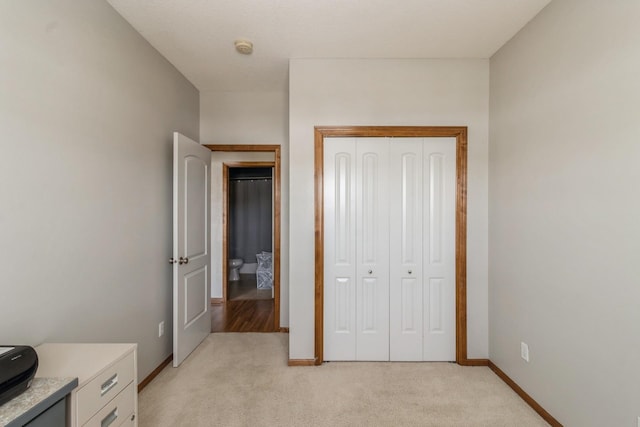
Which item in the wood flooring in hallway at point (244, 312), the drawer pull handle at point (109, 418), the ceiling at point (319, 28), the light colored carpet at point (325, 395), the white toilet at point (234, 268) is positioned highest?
the ceiling at point (319, 28)

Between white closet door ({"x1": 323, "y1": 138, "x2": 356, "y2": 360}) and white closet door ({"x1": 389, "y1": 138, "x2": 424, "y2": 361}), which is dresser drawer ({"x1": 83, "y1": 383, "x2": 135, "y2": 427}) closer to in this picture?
white closet door ({"x1": 323, "y1": 138, "x2": 356, "y2": 360})

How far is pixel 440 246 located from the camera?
2854mm

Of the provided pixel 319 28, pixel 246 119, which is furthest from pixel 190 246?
pixel 319 28

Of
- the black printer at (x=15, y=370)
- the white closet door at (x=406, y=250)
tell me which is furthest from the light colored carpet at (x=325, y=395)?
the black printer at (x=15, y=370)

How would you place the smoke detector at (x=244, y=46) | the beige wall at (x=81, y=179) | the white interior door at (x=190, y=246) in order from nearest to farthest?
1. the beige wall at (x=81, y=179)
2. the smoke detector at (x=244, y=46)
3. the white interior door at (x=190, y=246)

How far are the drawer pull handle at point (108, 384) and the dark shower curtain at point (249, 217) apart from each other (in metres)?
5.29

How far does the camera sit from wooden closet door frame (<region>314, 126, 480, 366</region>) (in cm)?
281

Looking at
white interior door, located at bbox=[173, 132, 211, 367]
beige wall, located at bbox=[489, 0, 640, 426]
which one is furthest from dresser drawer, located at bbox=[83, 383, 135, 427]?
beige wall, located at bbox=[489, 0, 640, 426]

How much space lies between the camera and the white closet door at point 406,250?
9.36ft

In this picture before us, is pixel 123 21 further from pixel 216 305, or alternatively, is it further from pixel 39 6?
pixel 216 305

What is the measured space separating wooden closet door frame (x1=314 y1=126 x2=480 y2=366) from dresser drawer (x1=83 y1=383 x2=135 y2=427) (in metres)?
1.58

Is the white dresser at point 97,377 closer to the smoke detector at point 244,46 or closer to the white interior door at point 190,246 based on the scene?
the white interior door at point 190,246

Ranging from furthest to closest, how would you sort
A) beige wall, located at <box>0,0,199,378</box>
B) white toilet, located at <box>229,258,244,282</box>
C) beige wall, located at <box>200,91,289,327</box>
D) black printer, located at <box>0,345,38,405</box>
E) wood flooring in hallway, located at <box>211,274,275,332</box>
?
white toilet, located at <box>229,258,244,282</box> < wood flooring in hallway, located at <box>211,274,275,332</box> < beige wall, located at <box>200,91,289,327</box> < beige wall, located at <box>0,0,199,378</box> < black printer, located at <box>0,345,38,405</box>

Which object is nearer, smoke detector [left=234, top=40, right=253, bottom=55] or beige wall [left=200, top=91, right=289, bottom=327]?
smoke detector [left=234, top=40, right=253, bottom=55]
